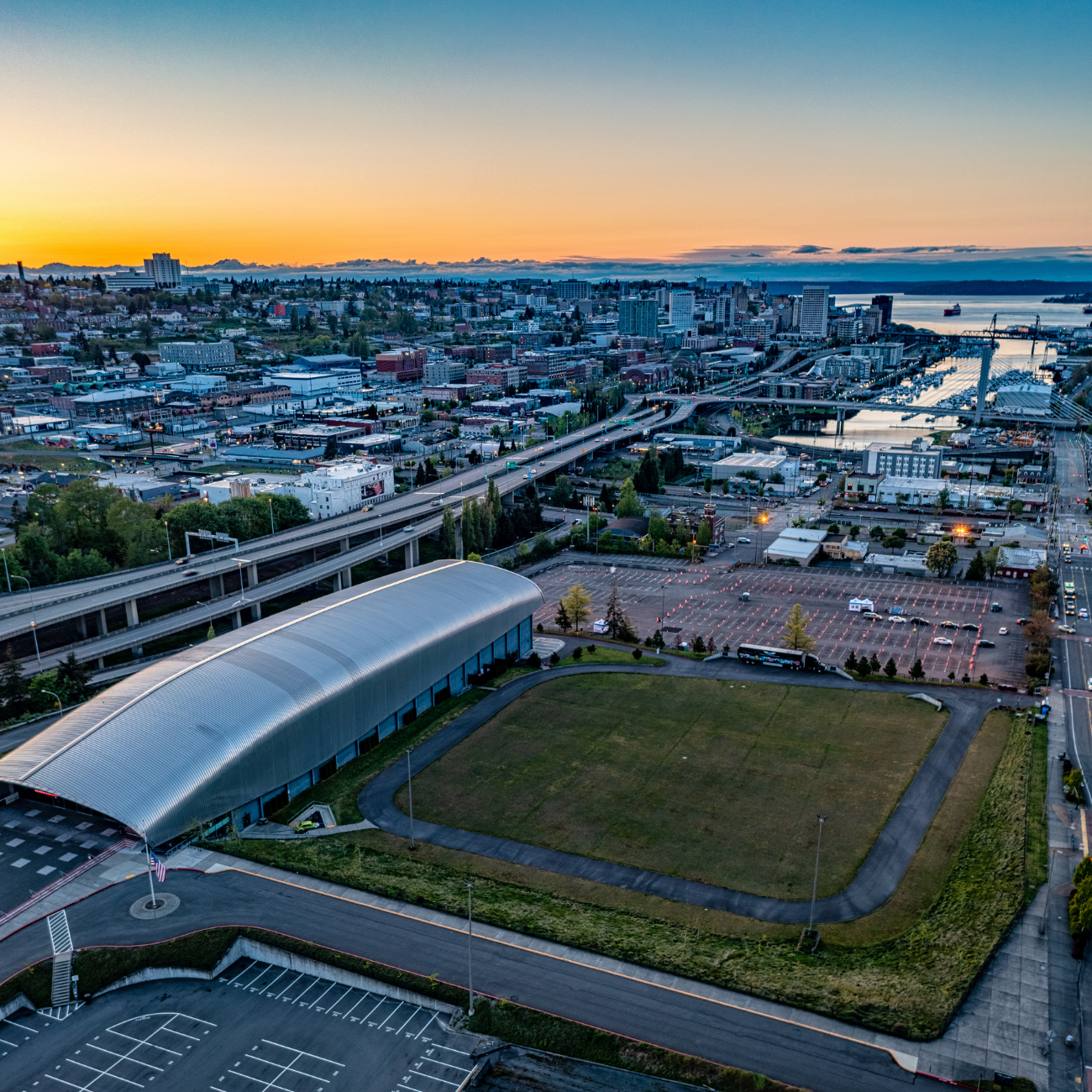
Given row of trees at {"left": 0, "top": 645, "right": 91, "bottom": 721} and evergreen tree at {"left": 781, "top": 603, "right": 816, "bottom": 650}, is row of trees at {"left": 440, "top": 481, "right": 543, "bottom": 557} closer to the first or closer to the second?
evergreen tree at {"left": 781, "top": 603, "right": 816, "bottom": 650}

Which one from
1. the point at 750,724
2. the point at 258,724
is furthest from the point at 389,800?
the point at 750,724

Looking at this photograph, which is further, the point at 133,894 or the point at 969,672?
the point at 969,672

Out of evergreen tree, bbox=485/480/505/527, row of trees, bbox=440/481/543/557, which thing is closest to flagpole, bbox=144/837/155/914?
row of trees, bbox=440/481/543/557

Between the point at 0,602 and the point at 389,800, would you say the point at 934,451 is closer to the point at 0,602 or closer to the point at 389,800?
the point at 389,800

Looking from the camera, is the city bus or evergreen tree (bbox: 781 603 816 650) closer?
the city bus

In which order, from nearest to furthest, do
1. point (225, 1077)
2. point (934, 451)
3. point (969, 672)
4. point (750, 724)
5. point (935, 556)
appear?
point (225, 1077), point (750, 724), point (969, 672), point (935, 556), point (934, 451)

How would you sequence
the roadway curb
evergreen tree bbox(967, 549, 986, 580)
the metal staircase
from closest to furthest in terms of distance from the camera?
1. the roadway curb
2. the metal staircase
3. evergreen tree bbox(967, 549, 986, 580)
